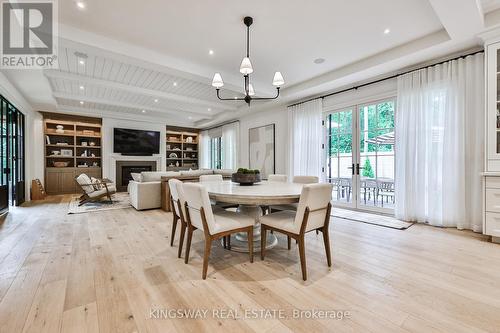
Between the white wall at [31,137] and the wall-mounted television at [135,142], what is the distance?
1.97 metres

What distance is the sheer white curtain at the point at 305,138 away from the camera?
5039 millimetres

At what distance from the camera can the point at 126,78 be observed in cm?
459

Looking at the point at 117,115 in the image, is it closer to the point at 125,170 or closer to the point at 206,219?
the point at 125,170

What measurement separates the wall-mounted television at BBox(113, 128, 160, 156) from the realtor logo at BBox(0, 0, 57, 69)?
438cm

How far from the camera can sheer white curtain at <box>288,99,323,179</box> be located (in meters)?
5.04

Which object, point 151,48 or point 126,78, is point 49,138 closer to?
point 126,78

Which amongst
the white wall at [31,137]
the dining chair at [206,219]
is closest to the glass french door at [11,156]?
the white wall at [31,137]

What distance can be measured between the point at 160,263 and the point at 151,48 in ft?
10.2

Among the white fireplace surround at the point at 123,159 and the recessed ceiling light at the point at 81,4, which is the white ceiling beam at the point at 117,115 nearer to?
the white fireplace surround at the point at 123,159

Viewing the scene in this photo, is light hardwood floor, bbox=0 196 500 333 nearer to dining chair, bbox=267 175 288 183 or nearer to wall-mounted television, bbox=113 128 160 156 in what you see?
dining chair, bbox=267 175 288 183

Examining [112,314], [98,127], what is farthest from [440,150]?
[98,127]

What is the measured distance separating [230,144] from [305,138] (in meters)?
3.32

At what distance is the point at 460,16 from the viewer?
245cm

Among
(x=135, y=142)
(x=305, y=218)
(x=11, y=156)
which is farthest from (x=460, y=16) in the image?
(x=135, y=142)
